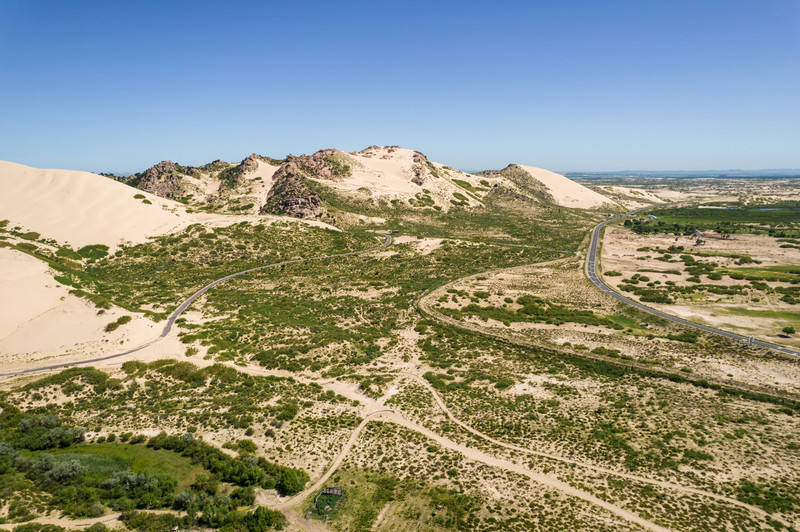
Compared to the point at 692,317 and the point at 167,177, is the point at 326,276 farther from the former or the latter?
the point at 167,177

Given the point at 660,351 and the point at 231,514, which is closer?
the point at 231,514

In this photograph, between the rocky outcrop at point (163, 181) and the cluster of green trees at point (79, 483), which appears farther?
the rocky outcrop at point (163, 181)

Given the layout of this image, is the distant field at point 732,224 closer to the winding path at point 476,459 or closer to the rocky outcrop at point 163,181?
the winding path at point 476,459

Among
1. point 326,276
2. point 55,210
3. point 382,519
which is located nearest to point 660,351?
point 382,519

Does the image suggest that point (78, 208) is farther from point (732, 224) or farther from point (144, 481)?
point (732, 224)

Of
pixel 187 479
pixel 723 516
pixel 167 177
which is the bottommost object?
pixel 723 516

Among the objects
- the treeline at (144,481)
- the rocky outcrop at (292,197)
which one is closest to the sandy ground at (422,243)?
the rocky outcrop at (292,197)

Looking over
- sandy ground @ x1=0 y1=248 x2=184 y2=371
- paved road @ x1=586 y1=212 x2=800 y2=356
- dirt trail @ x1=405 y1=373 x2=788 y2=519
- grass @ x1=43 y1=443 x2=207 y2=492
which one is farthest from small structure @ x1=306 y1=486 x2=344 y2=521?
paved road @ x1=586 y1=212 x2=800 y2=356
